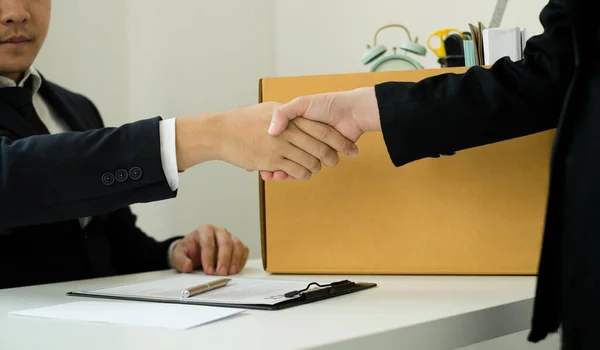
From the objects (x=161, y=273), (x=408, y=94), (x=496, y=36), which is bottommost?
(x=161, y=273)

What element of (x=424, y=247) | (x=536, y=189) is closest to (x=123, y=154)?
(x=424, y=247)

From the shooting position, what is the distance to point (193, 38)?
218 cm

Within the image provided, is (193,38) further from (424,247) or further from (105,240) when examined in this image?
(424,247)

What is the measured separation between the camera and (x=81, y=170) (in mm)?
977

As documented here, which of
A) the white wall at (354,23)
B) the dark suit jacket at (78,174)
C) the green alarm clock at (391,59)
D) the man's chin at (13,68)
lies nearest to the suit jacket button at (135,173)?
the dark suit jacket at (78,174)

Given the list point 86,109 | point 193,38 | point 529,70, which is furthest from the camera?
point 193,38

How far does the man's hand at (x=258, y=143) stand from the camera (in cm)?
103

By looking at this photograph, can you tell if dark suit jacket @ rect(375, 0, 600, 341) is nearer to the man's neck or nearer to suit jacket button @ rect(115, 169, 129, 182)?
suit jacket button @ rect(115, 169, 129, 182)

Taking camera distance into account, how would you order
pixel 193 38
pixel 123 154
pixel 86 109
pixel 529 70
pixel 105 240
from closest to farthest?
1. pixel 529 70
2. pixel 123 154
3. pixel 105 240
4. pixel 86 109
5. pixel 193 38

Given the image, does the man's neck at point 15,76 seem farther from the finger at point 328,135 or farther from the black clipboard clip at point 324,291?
the black clipboard clip at point 324,291

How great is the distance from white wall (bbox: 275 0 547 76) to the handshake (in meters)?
0.71

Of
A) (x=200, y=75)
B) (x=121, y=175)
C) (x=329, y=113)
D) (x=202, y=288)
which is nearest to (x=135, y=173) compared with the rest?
(x=121, y=175)

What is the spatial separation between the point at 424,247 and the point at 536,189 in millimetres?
185

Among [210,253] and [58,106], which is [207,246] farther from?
[58,106]
